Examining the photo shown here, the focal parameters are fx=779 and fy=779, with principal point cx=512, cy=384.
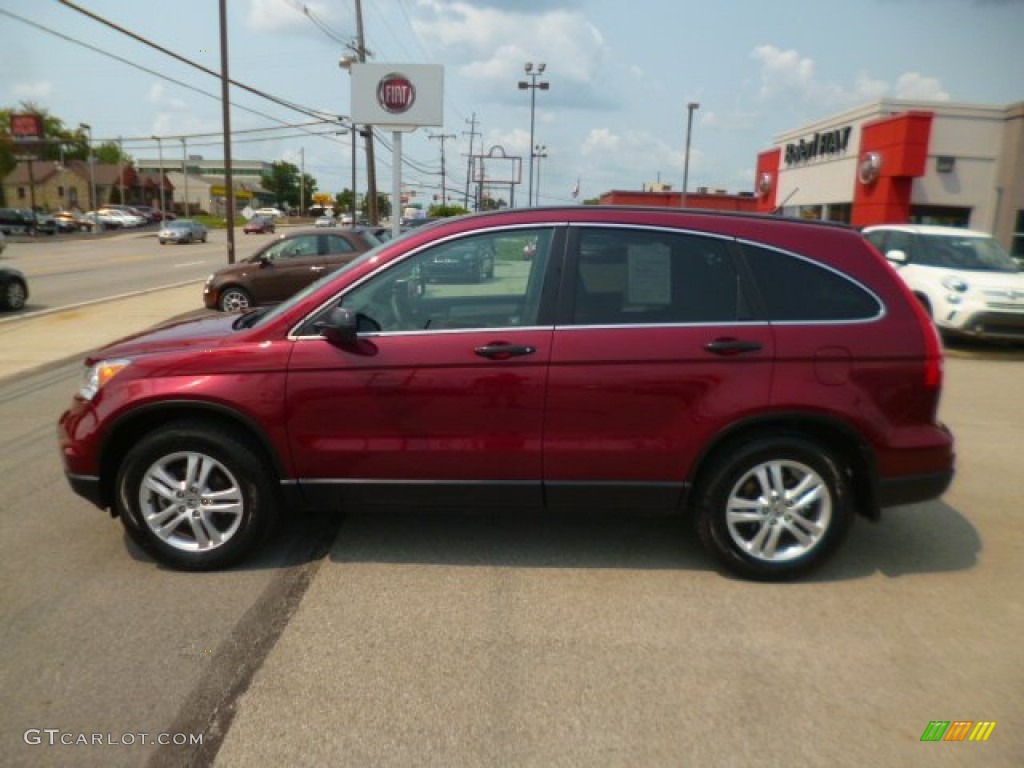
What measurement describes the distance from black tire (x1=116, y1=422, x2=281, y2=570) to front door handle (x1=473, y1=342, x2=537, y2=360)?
4.10 feet

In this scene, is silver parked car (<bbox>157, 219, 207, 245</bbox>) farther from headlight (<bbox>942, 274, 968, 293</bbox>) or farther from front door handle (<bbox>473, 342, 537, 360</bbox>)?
front door handle (<bbox>473, 342, 537, 360</bbox>)

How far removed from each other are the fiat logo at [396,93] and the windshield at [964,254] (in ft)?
27.4

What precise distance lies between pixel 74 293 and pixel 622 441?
18.7 meters

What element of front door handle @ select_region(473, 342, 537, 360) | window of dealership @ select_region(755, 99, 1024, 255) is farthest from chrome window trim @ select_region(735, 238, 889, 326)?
window of dealership @ select_region(755, 99, 1024, 255)

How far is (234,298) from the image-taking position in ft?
48.3

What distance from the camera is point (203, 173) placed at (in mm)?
167500

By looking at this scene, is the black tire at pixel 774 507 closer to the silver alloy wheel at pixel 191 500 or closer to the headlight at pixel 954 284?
the silver alloy wheel at pixel 191 500

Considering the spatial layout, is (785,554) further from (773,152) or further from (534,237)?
(773,152)

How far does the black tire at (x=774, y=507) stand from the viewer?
3775 millimetres

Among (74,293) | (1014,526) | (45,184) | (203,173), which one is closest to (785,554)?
(1014,526)

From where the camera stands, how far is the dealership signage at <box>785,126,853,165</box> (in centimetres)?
2961

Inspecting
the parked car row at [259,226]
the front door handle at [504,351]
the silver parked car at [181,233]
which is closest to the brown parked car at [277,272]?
the front door handle at [504,351]

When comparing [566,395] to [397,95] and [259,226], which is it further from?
[259,226]

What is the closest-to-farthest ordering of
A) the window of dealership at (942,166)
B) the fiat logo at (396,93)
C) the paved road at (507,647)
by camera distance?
the paved road at (507,647) < the fiat logo at (396,93) < the window of dealership at (942,166)
